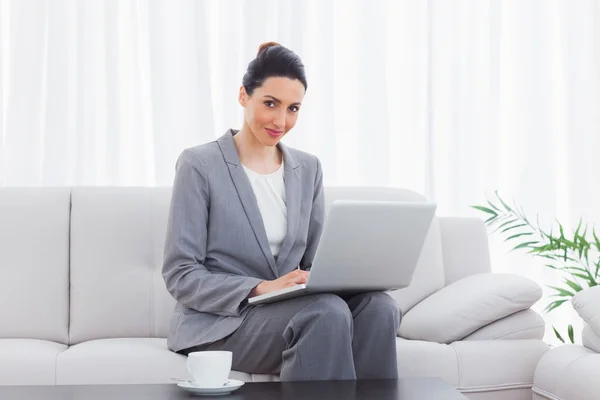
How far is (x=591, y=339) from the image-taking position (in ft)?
7.61

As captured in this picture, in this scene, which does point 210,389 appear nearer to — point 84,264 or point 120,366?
point 120,366

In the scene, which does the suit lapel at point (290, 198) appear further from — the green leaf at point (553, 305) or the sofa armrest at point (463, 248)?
the green leaf at point (553, 305)

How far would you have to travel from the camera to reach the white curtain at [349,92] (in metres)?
3.21

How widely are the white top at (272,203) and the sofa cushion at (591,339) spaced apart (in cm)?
89

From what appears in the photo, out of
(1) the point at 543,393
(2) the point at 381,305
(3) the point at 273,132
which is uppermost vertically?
(3) the point at 273,132

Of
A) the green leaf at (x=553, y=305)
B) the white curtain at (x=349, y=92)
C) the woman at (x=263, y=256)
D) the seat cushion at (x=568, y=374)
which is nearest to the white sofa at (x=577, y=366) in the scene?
the seat cushion at (x=568, y=374)

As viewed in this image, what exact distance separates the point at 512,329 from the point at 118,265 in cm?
120

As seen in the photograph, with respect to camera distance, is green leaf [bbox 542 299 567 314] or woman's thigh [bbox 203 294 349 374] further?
green leaf [bbox 542 299 567 314]

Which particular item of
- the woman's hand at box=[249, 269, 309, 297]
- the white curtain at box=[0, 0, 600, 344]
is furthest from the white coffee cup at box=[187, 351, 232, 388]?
the white curtain at box=[0, 0, 600, 344]

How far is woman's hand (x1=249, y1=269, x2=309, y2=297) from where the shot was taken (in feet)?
6.48

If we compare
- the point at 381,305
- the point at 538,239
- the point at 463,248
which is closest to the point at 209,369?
the point at 381,305

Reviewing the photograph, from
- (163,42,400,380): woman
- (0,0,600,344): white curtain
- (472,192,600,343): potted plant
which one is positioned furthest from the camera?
(472,192,600,343): potted plant

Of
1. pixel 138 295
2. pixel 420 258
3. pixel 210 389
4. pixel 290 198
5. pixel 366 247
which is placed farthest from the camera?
pixel 420 258

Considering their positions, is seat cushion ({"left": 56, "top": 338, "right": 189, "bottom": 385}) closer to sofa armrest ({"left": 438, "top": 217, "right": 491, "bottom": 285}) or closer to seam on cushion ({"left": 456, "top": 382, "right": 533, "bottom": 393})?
seam on cushion ({"left": 456, "top": 382, "right": 533, "bottom": 393})
